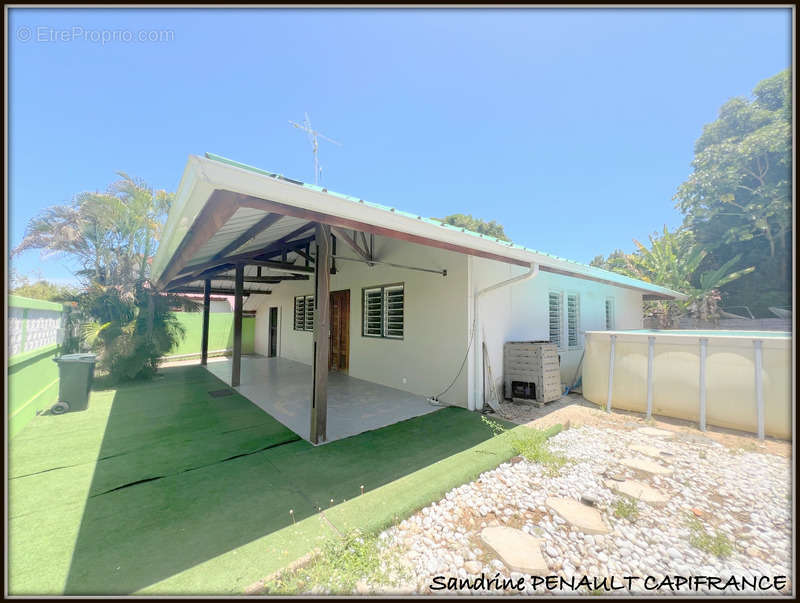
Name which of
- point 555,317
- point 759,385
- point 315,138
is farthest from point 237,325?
point 759,385

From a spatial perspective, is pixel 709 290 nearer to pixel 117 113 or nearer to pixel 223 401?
pixel 223 401

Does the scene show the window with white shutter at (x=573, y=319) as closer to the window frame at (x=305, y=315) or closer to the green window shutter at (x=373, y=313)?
the green window shutter at (x=373, y=313)

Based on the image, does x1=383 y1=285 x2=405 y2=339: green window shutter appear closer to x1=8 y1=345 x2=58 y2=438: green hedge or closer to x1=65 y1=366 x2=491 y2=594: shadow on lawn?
x1=65 y1=366 x2=491 y2=594: shadow on lawn

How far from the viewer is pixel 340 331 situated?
29.2ft

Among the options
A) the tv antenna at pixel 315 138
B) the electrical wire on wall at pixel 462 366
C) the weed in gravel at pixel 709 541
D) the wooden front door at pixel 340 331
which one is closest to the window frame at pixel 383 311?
the wooden front door at pixel 340 331

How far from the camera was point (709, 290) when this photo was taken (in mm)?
15414

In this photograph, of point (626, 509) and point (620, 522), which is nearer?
point (620, 522)

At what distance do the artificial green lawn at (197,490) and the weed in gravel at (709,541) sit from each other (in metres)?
1.67

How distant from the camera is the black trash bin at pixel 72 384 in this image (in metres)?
5.22

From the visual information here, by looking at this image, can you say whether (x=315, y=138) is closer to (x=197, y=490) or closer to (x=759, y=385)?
(x=197, y=490)

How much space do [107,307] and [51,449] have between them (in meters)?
5.76

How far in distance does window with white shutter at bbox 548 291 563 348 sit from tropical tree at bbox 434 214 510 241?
68.8 ft

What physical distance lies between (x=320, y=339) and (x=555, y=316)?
6.82 metres

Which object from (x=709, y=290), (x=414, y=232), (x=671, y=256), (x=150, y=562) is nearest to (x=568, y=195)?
(x=671, y=256)
